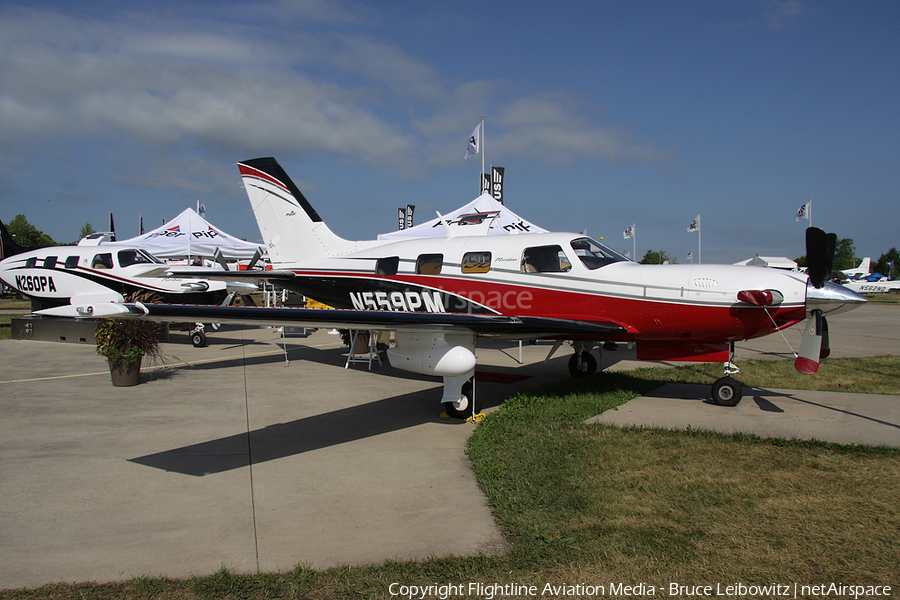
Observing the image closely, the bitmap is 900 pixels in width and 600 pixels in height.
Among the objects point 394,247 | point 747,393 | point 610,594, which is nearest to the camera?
point 610,594

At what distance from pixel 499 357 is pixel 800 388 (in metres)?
6.36

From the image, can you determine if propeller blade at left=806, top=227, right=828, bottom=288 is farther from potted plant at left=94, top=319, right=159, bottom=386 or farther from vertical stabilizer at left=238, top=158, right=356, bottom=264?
potted plant at left=94, top=319, right=159, bottom=386

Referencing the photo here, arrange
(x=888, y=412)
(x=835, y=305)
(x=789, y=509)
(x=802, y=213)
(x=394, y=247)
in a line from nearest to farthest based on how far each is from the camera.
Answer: (x=789, y=509) < (x=835, y=305) < (x=888, y=412) < (x=394, y=247) < (x=802, y=213)

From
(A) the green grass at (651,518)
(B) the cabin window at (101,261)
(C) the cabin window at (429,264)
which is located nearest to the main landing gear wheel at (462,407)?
(A) the green grass at (651,518)

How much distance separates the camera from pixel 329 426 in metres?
7.02

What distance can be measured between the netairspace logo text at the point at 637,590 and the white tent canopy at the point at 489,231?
1292 centimetres

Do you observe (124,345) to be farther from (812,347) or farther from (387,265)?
(812,347)

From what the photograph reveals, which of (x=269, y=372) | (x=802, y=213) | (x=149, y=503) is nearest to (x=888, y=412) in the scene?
(x=149, y=503)

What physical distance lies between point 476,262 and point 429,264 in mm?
915

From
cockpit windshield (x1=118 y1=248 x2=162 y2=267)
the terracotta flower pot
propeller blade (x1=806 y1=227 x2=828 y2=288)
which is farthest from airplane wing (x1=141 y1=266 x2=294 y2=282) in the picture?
propeller blade (x1=806 y1=227 x2=828 y2=288)

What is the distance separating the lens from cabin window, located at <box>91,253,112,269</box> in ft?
50.5

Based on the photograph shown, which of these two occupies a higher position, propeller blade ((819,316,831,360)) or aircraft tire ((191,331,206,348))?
propeller blade ((819,316,831,360))

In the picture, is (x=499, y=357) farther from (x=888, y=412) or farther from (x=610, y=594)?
(x=610, y=594)

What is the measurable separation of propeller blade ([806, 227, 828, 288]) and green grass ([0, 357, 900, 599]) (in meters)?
2.31
